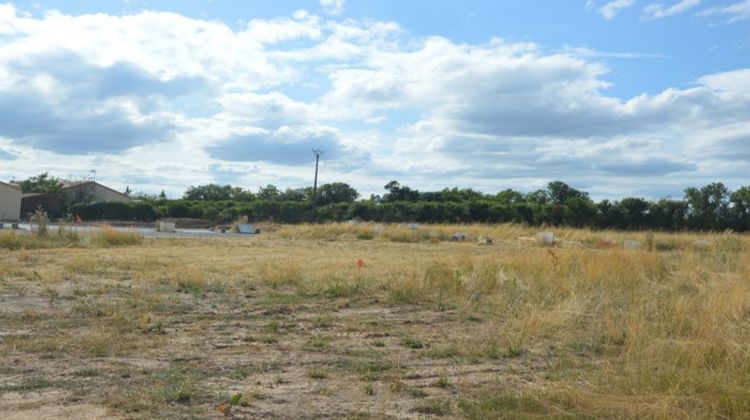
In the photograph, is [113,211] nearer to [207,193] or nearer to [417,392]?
[207,193]

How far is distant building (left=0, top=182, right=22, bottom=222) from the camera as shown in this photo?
172 ft

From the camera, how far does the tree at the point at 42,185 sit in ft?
221

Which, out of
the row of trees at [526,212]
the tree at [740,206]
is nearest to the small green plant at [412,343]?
the row of trees at [526,212]

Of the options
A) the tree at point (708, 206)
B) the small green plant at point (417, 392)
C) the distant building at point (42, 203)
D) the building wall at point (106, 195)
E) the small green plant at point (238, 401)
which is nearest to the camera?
the small green plant at point (238, 401)

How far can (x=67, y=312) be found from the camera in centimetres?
864

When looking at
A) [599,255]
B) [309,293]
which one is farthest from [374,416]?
[599,255]

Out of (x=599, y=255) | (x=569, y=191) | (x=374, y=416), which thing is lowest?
(x=374, y=416)

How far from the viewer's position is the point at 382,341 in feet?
24.4

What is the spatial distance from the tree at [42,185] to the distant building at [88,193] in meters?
0.85

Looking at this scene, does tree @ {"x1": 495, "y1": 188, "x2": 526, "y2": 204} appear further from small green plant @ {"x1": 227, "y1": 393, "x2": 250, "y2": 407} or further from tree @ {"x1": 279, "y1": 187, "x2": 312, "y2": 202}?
small green plant @ {"x1": 227, "y1": 393, "x2": 250, "y2": 407}

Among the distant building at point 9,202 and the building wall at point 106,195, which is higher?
the building wall at point 106,195

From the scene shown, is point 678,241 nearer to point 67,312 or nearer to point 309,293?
point 309,293

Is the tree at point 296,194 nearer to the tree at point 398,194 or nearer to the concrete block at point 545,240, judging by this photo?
the tree at point 398,194

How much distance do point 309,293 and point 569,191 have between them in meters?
63.8
